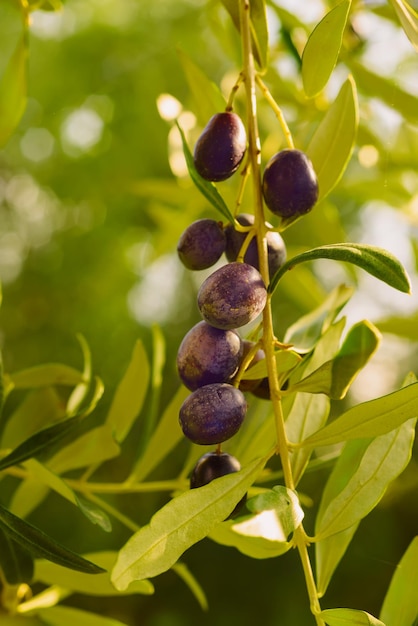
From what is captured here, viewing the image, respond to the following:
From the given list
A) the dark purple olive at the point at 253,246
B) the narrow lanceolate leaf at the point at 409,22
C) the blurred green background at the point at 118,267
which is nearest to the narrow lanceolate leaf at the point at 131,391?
the dark purple olive at the point at 253,246

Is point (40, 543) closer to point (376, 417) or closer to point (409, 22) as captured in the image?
point (376, 417)

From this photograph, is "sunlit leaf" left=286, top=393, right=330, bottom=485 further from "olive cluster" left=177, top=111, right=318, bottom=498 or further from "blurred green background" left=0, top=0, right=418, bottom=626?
"blurred green background" left=0, top=0, right=418, bottom=626

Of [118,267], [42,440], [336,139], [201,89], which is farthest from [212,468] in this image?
[118,267]

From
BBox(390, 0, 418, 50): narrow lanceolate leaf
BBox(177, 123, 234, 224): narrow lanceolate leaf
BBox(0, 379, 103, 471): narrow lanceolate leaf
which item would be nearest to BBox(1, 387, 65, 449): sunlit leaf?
BBox(0, 379, 103, 471): narrow lanceolate leaf

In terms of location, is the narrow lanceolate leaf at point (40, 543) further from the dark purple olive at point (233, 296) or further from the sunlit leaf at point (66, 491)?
the dark purple olive at point (233, 296)

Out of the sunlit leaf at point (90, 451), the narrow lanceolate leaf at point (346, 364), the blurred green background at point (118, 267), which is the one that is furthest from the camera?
the blurred green background at point (118, 267)

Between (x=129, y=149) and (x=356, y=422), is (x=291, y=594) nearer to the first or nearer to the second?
(x=129, y=149)

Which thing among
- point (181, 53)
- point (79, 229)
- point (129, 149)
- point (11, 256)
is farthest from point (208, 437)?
point (11, 256)
